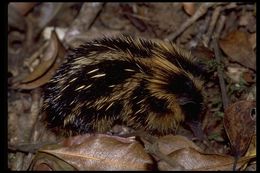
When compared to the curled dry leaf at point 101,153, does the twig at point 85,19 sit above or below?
above

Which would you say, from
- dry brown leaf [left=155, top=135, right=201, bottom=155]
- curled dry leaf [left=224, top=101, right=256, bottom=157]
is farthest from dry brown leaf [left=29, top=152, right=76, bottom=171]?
curled dry leaf [left=224, top=101, right=256, bottom=157]

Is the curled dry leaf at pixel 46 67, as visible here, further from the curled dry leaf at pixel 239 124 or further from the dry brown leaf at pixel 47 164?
the curled dry leaf at pixel 239 124

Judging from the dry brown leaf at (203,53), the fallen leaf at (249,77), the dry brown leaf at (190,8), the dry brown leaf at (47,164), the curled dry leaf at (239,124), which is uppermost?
the dry brown leaf at (190,8)

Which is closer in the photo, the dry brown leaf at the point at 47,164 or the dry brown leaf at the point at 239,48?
the dry brown leaf at the point at 47,164

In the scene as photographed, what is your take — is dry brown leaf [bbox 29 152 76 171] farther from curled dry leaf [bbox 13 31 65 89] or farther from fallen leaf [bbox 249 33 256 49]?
fallen leaf [bbox 249 33 256 49]

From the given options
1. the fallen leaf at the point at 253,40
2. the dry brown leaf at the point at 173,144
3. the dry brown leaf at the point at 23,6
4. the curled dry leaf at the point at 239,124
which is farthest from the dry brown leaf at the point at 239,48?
the dry brown leaf at the point at 23,6

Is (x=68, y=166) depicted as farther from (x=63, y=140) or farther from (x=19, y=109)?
(x=19, y=109)

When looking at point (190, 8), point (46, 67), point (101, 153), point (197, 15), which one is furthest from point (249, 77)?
point (46, 67)
